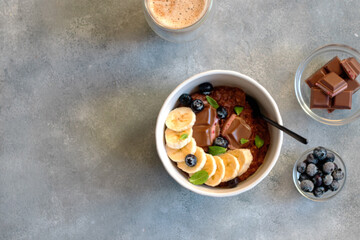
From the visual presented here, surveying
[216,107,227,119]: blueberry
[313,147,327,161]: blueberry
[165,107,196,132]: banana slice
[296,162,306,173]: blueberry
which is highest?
[216,107,227,119]: blueberry

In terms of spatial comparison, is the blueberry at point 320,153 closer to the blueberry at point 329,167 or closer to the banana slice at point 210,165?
the blueberry at point 329,167

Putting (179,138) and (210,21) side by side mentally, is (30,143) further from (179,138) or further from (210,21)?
(210,21)

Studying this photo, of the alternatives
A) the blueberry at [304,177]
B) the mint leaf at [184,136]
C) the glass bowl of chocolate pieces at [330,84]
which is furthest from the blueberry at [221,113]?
the blueberry at [304,177]

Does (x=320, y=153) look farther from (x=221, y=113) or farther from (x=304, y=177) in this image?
(x=221, y=113)

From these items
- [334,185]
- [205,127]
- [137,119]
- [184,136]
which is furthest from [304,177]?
[137,119]

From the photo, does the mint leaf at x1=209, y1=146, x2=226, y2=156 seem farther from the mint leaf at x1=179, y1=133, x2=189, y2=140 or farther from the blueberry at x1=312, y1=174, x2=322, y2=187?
the blueberry at x1=312, y1=174, x2=322, y2=187

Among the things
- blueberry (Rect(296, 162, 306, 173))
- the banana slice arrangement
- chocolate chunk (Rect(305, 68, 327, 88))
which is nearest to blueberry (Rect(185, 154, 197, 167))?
the banana slice arrangement
